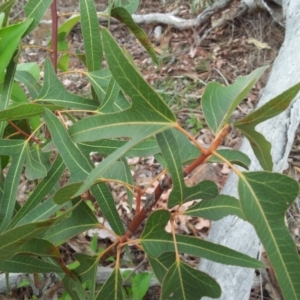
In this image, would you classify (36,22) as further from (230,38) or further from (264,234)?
(230,38)

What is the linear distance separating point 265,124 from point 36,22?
1.04m

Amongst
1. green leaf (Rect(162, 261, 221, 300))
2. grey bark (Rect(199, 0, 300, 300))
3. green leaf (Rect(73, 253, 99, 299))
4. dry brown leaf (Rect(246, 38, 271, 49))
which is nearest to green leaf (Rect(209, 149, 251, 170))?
green leaf (Rect(162, 261, 221, 300))

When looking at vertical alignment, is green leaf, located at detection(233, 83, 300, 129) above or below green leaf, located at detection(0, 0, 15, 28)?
below

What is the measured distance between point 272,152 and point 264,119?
1109mm

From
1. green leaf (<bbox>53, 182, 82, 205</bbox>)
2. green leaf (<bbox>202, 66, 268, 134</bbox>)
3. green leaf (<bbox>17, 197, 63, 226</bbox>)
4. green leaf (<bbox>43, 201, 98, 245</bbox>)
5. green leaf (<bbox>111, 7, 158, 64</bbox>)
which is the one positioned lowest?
green leaf (<bbox>43, 201, 98, 245</bbox>)

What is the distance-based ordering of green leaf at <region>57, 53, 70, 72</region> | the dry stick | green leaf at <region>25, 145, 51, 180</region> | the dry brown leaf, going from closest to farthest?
the dry stick
green leaf at <region>25, 145, 51, 180</region>
green leaf at <region>57, 53, 70, 72</region>
the dry brown leaf

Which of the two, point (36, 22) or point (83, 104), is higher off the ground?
point (36, 22)

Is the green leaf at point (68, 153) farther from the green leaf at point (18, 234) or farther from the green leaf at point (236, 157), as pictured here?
the green leaf at point (236, 157)

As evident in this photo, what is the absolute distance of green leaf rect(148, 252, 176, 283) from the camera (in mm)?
857

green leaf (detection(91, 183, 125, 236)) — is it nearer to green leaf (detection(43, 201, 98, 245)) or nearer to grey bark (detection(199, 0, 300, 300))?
green leaf (detection(43, 201, 98, 245))

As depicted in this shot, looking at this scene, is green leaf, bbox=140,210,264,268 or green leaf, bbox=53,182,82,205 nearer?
green leaf, bbox=53,182,82,205

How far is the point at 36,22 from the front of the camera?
1.01 metres

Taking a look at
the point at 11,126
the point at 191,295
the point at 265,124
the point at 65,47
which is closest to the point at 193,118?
the point at 265,124

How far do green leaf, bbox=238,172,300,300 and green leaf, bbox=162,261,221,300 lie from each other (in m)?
0.20
